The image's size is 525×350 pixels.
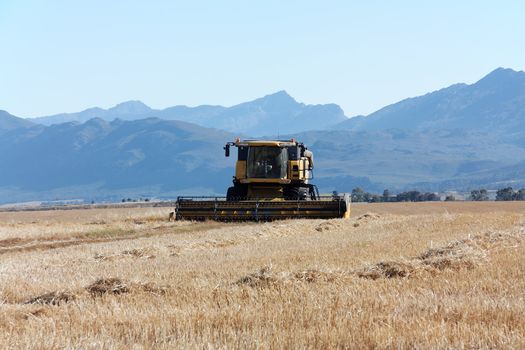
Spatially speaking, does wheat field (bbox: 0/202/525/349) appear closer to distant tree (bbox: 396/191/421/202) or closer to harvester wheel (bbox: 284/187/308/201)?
harvester wheel (bbox: 284/187/308/201)

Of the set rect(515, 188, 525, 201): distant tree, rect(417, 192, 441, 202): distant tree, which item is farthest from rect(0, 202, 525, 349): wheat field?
rect(515, 188, 525, 201): distant tree

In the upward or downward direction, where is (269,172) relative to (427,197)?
upward

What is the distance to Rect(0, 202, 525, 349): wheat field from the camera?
21.4 feet

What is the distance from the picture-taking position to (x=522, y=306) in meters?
7.60

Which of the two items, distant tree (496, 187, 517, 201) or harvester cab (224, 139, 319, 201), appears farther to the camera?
distant tree (496, 187, 517, 201)

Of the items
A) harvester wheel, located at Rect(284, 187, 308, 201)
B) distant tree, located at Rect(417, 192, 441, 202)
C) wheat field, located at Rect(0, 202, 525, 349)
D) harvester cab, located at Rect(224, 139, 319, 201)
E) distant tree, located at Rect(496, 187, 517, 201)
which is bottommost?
distant tree, located at Rect(417, 192, 441, 202)

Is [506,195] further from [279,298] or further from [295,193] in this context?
[279,298]

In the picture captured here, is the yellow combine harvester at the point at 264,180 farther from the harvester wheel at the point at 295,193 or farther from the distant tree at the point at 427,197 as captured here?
the distant tree at the point at 427,197

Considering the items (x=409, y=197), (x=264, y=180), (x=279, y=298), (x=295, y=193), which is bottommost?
(x=409, y=197)

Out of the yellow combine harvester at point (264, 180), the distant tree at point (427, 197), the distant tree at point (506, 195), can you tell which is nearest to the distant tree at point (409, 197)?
the distant tree at point (427, 197)

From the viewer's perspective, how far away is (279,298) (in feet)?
28.6

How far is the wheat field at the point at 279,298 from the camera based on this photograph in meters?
6.52

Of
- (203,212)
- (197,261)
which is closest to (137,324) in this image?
(197,261)

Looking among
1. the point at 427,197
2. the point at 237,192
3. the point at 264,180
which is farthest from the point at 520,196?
the point at 264,180
